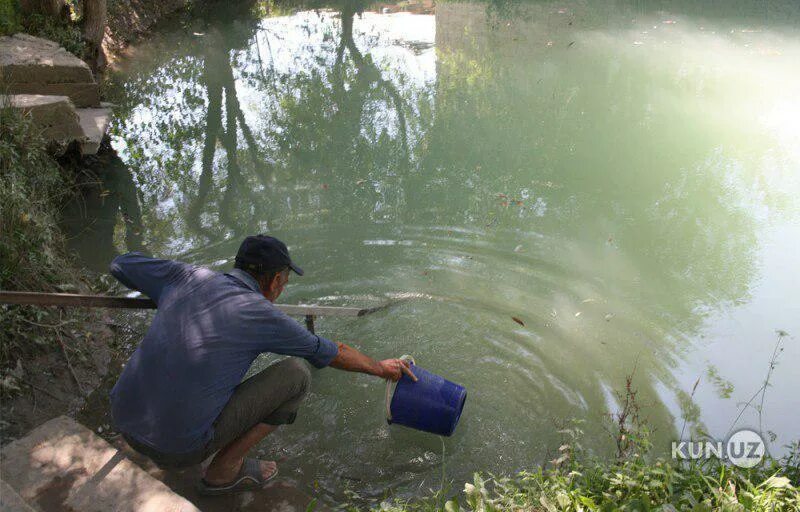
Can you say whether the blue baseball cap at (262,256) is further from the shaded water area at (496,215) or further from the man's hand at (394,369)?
the shaded water area at (496,215)

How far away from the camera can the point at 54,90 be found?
766 cm

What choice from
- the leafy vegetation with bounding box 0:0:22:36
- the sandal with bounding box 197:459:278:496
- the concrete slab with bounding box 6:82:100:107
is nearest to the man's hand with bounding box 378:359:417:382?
the sandal with bounding box 197:459:278:496

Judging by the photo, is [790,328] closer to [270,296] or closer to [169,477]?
[270,296]

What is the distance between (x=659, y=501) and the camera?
112 inches

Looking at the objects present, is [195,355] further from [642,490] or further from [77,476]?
[642,490]

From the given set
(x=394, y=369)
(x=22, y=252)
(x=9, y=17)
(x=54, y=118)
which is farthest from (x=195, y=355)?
(x=9, y=17)

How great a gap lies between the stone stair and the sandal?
4.53 meters

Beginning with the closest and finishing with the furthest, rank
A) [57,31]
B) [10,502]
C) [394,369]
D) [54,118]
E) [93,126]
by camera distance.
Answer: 1. [10,502]
2. [394,369]
3. [54,118]
4. [93,126]
5. [57,31]

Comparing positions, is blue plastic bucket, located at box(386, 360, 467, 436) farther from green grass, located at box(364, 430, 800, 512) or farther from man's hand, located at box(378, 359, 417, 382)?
green grass, located at box(364, 430, 800, 512)

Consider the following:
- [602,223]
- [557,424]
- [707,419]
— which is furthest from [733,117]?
[557,424]

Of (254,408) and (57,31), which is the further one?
(57,31)

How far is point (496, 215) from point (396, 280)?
1.60 meters

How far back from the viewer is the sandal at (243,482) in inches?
124

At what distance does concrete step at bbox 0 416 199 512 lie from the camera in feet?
8.67
